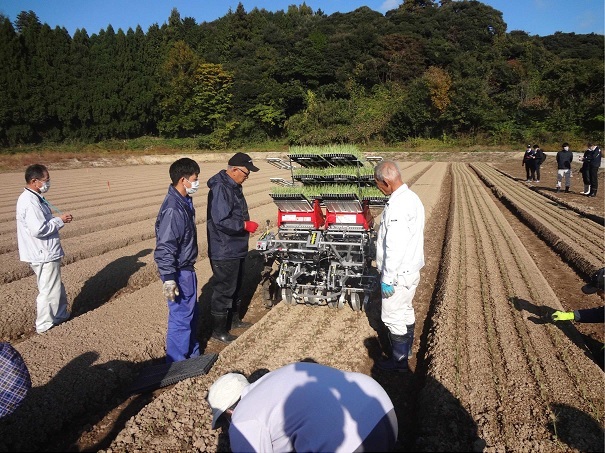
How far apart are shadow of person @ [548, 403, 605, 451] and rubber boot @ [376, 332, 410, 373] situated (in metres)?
1.19

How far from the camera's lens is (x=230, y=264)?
4.42m

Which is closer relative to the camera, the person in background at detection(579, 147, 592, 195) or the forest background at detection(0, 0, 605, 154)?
the person in background at detection(579, 147, 592, 195)

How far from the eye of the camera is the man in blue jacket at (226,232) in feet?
14.0

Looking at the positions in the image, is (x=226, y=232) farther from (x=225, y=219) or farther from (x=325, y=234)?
(x=325, y=234)

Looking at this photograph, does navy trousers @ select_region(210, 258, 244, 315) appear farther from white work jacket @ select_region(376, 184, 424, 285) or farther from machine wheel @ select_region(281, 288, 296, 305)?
white work jacket @ select_region(376, 184, 424, 285)

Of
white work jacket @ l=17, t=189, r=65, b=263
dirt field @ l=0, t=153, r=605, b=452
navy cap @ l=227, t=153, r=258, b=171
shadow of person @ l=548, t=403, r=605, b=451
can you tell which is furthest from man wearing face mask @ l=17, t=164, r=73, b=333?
shadow of person @ l=548, t=403, r=605, b=451

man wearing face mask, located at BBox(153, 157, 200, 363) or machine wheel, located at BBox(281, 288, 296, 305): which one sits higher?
man wearing face mask, located at BBox(153, 157, 200, 363)

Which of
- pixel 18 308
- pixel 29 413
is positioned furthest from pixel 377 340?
pixel 18 308

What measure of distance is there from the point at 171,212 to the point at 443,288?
391 centimetres

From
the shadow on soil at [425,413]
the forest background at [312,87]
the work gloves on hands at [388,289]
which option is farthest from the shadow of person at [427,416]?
the forest background at [312,87]

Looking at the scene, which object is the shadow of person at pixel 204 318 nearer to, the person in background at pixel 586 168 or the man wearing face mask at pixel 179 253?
the man wearing face mask at pixel 179 253

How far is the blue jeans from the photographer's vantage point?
384 centimetres

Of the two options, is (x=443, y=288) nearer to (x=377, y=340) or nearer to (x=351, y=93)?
(x=377, y=340)

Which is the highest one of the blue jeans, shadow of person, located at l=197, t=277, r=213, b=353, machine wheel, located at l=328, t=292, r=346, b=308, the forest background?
the forest background
